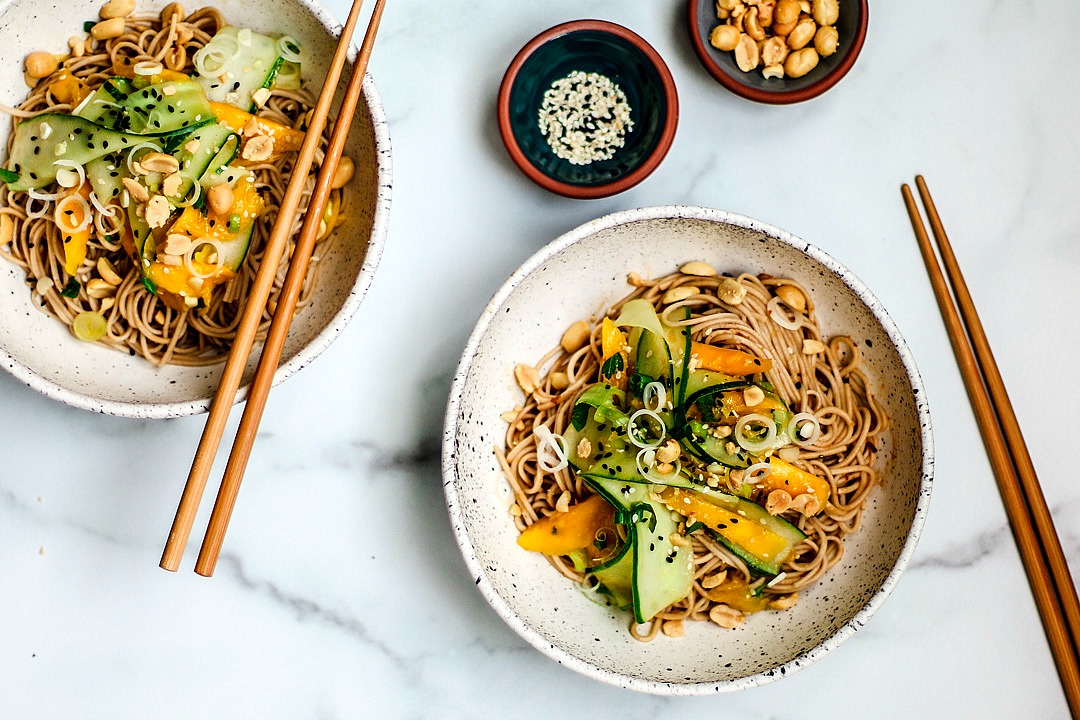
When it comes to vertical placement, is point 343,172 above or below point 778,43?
below


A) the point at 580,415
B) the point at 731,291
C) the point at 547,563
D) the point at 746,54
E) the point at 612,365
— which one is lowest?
the point at 547,563

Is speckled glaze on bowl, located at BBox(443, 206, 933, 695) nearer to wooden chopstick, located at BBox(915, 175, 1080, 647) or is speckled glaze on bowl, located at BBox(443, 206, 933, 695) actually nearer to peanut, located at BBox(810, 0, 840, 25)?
wooden chopstick, located at BBox(915, 175, 1080, 647)

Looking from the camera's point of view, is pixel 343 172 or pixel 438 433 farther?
pixel 438 433

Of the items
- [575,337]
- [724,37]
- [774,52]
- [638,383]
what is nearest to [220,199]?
[575,337]

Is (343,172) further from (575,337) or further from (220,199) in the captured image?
(575,337)

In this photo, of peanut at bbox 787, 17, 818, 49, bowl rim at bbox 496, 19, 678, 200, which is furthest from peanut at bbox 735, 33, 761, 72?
bowl rim at bbox 496, 19, 678, 200
